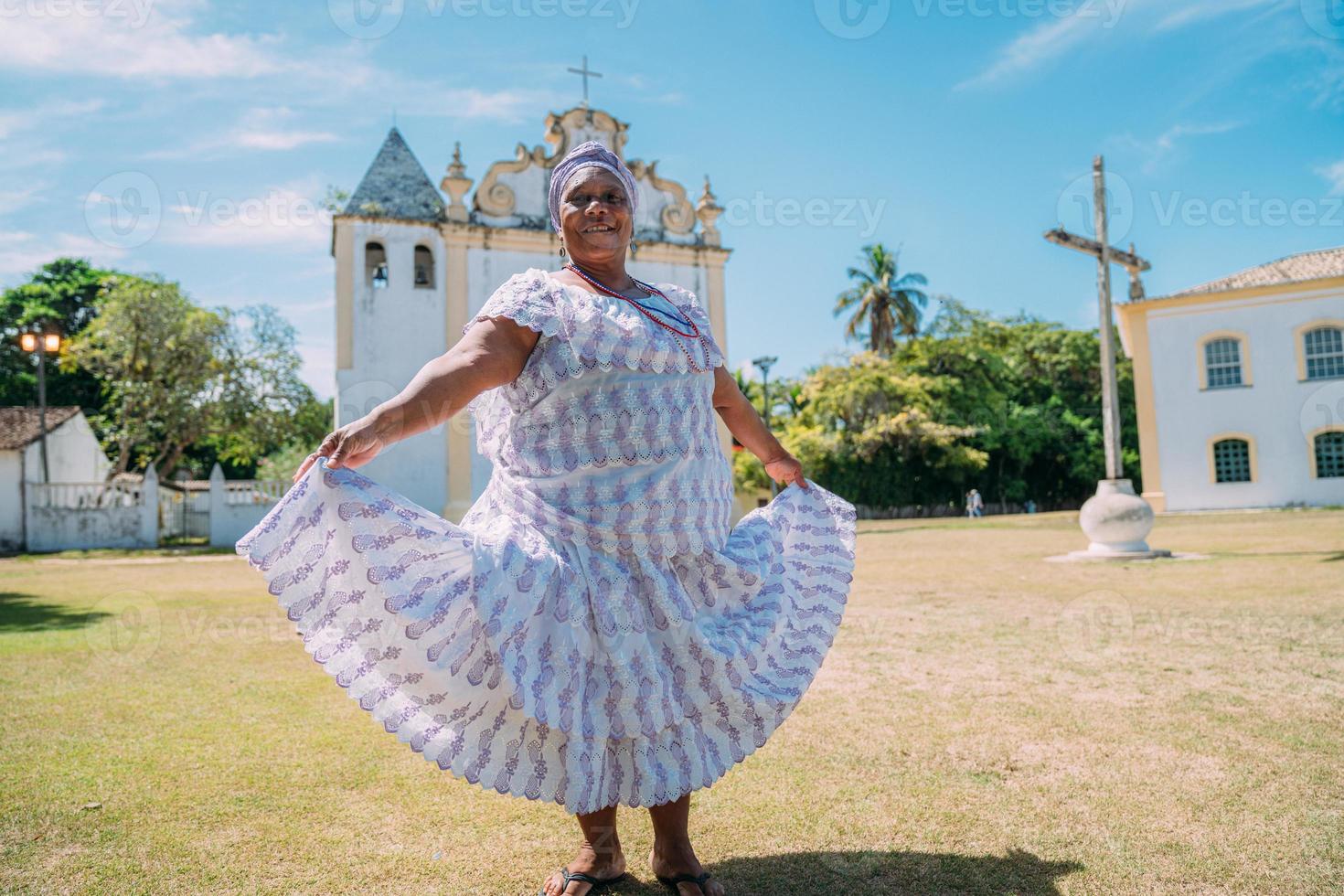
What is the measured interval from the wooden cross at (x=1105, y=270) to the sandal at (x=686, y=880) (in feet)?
34.7

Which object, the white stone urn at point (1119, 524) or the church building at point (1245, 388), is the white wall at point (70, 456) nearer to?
the white stone urn at point (1119, 524)

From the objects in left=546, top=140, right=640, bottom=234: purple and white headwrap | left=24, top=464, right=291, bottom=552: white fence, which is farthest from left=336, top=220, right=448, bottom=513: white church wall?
left=546, top=140, right=640, bottom=234: purple and white headwrap

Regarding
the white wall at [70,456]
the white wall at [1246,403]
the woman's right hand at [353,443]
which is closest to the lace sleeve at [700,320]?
the woman's right hand at [353,443]

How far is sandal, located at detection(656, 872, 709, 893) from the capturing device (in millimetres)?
2172

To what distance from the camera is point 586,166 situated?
238cm

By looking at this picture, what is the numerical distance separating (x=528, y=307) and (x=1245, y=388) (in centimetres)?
2798

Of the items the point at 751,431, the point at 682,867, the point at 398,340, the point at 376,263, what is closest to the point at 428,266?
the point at 376,263

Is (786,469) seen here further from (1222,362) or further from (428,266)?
(1222,362)

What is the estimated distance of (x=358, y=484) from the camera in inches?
82.6

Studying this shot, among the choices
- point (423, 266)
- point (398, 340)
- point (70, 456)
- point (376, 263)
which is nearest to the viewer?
point (398, 340)

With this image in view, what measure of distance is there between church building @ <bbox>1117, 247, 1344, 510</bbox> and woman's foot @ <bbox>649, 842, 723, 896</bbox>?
24.4 metres

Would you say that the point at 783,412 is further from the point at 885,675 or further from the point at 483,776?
the point at 483,776

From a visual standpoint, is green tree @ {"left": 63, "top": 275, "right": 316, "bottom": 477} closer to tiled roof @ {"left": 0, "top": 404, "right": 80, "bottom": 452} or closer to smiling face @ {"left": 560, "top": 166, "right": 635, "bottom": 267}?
tiled roof @ {"left": 0, "top": 404, "right": 80, "bottom": 452}

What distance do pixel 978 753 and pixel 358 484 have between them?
8.10ft
